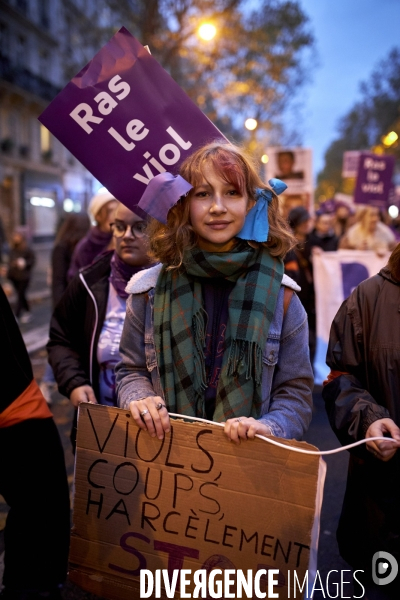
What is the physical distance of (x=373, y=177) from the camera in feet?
30.2

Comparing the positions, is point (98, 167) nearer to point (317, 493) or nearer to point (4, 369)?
point (4, 369)

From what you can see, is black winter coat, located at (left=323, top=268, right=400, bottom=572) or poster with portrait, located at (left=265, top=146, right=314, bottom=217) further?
poster with portrait, located at (left=265, top=146, right=314, bottom=217)

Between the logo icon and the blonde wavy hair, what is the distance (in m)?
1.09

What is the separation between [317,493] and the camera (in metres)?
1.57

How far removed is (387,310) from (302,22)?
23.5 m

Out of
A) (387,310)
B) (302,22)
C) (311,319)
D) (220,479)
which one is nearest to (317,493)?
(220,479)

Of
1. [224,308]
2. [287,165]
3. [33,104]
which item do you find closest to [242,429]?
[224,308]

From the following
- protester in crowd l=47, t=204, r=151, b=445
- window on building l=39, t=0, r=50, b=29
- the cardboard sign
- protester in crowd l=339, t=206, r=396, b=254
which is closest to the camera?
the cardboard sign

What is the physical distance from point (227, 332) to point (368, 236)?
5.75 metres

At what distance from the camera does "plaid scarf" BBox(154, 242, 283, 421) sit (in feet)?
5.91

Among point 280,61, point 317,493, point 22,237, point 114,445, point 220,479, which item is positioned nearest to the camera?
point 317,493

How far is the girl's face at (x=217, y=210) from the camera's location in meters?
1.86

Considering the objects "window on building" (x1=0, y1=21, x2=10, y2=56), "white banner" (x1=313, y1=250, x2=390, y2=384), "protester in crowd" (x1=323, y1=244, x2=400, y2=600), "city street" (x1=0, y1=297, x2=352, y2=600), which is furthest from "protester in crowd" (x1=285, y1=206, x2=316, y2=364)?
"window on building" (x1=0, y1=21, x2=10, y2=56)

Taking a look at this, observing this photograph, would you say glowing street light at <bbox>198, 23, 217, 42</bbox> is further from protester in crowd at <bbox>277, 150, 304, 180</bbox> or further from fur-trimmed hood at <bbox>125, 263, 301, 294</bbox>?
fur-trimmed hood at <bbox>125, 263, 301, 294</bbox>
